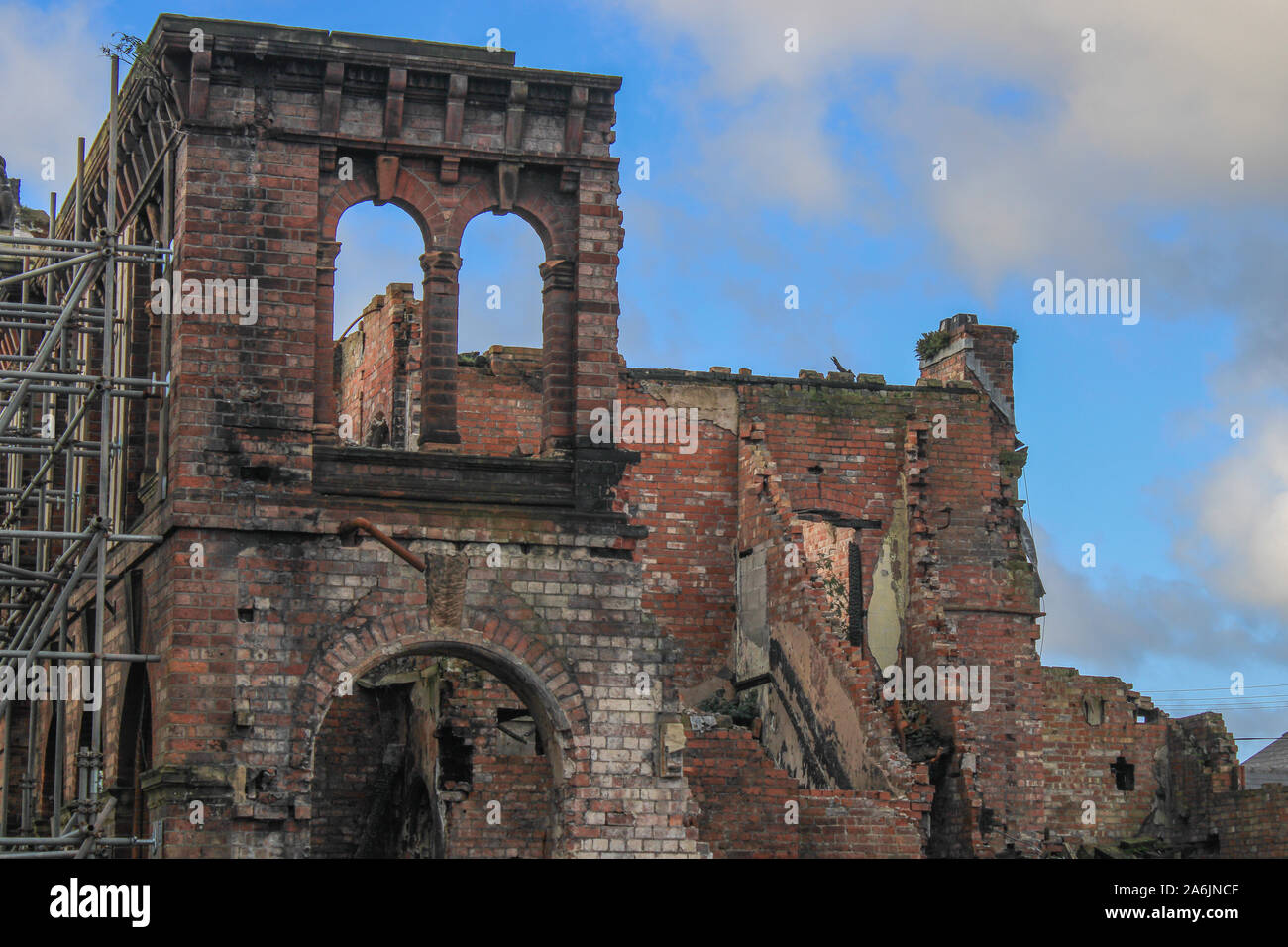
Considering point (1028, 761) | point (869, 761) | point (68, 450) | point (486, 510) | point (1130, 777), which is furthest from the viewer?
point (1130, 777)

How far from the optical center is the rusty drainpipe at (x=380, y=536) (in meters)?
17.7

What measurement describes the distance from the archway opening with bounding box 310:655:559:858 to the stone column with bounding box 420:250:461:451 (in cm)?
222

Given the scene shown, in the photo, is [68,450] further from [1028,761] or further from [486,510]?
[1028,761]

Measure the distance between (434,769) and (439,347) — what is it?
5120mm

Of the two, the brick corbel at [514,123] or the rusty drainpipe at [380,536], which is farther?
the brick corbel at [514,123]

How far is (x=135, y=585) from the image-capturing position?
62.1ft

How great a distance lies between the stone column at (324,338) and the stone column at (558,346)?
79.8 inches

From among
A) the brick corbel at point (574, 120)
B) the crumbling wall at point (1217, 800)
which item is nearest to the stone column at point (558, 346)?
the brick corbel at point (574, 120)

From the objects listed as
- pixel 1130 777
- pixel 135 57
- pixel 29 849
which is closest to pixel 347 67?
pixel 135 57

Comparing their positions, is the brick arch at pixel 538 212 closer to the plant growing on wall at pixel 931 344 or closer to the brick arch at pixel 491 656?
the brick arch at pixel 491 656

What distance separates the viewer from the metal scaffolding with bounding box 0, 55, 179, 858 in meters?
18.6

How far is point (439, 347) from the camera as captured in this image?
19047mm
